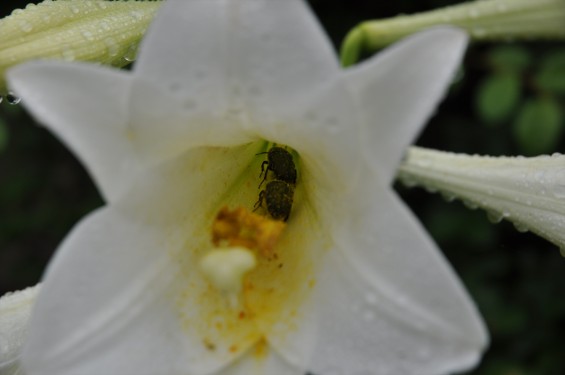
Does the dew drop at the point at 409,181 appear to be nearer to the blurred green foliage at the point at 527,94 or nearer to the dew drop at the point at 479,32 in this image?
the dew drop at the point at 479,32

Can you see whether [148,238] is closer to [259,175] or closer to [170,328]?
[170,328]

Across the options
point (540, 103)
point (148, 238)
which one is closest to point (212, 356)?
point (148, 238)

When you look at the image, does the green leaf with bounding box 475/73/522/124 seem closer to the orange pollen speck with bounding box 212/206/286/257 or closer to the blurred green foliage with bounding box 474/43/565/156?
the blurred green foliage with bounding box 474/43/565/156

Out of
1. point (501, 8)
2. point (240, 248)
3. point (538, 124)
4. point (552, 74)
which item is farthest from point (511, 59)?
point (240, 248)

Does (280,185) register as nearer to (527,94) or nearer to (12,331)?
(12,331)

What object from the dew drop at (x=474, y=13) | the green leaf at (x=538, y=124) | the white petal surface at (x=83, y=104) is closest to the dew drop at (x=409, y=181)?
the dew drop at (x=474, y=13)

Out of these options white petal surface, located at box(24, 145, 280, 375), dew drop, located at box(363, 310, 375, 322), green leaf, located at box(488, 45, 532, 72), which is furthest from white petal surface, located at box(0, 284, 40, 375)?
green leaf, located at box(488, 45, 532, 72)
